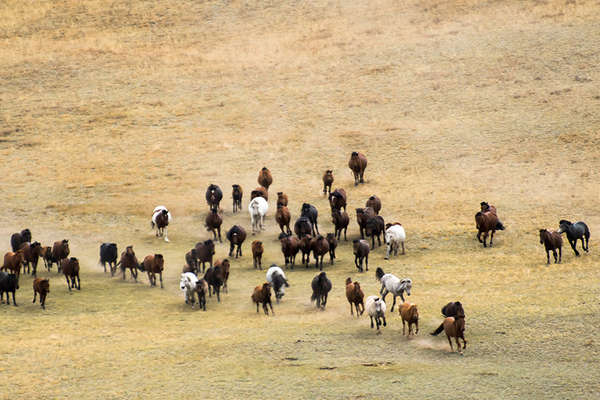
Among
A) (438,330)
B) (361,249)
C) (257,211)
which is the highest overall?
(257,211)

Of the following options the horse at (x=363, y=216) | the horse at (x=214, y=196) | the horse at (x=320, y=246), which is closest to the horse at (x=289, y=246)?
the horse at (x=320, y=246)

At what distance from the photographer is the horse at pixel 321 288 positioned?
24.6 m

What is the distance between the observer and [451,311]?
2130cm

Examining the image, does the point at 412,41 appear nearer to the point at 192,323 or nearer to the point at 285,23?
the point at 285,23

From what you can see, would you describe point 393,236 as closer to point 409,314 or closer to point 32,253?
point 409,314

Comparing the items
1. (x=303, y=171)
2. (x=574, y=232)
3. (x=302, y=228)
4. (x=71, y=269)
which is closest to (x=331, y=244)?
(x=302, y=228)

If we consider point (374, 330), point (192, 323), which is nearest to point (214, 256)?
point (192, 323)

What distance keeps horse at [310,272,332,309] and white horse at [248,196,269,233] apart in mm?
10050

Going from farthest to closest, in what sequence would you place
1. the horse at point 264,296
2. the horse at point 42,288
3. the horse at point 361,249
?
the horse at point 361,249, the horse at point 42,288, the horse at point 264,296

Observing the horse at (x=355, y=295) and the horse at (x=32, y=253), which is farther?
the horse at (x=32, y=253)

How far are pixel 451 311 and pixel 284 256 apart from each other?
36.0 feet

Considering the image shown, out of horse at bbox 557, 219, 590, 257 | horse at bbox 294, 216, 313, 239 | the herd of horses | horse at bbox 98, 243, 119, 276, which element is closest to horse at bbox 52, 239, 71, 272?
the herd of horses

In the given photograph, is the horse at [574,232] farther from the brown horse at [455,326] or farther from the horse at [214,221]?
the horse at [214,221]

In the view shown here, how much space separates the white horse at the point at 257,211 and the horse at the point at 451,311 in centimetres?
1369
